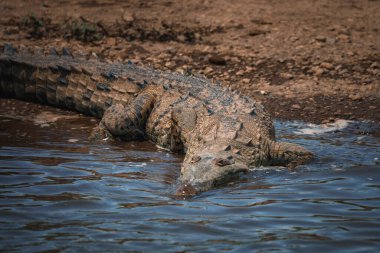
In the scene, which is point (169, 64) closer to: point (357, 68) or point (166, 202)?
point (357, 68)

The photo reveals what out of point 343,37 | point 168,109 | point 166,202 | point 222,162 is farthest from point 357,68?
point 166,202

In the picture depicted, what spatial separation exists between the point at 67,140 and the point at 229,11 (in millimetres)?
5193

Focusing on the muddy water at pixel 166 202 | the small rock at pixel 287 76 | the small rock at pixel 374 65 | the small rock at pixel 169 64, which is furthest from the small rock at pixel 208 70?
the muddy water at pixel 166 202

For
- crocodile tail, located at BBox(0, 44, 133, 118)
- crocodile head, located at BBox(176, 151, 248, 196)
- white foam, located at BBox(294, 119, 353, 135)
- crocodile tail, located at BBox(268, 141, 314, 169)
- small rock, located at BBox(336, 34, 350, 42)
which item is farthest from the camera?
small rock, located at BBox(336, 34, 350, 42)

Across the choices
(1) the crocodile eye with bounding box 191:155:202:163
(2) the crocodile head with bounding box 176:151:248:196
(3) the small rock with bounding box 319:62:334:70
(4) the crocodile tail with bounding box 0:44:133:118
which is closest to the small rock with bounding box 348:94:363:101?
(3) the small rock with bounding box 319:62:334:70

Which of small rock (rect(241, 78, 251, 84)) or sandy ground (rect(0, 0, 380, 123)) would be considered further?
small rock (rect(241, 78, 251, 84))

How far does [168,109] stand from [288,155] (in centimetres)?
152

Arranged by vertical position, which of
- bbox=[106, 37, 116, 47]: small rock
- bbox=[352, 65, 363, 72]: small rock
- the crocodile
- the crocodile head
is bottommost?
the crocodile head

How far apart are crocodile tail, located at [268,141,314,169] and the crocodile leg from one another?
164cm

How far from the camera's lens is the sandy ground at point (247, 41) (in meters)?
8.78

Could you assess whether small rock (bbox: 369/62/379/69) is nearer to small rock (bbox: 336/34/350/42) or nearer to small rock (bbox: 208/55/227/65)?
small rock (bbox: 336/34/350/42)

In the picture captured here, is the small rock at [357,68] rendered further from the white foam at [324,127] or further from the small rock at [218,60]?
the small rock at [218,60]

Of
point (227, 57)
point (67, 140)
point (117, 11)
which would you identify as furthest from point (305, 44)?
point (67, 140)

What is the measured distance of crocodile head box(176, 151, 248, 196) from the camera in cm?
541
